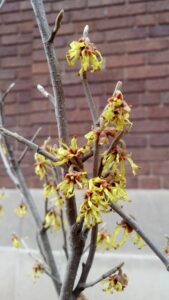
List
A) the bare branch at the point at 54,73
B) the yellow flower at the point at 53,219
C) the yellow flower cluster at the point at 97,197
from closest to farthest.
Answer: the yellow flower cluster at the point at 97,197 < the bare branch at the point at 54,73 < the yellow flower at the point at 53,219

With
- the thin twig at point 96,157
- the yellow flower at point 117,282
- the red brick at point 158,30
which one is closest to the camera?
the thin twig at point 96,157

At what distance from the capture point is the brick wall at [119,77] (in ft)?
12.2

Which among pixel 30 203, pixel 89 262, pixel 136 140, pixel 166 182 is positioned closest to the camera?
pixel 89 262

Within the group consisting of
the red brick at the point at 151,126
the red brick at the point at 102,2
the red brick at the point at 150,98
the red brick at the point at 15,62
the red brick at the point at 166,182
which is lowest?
the red brick at the point at 166,182

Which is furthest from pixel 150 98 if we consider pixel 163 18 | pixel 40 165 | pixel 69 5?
pixel 40 165

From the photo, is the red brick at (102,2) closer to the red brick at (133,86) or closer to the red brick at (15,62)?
the red brick at (133,86)

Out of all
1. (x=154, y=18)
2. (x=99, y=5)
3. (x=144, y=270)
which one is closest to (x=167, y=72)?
(x=154, y=18)

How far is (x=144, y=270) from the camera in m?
3.57

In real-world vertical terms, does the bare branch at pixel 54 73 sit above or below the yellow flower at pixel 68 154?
above

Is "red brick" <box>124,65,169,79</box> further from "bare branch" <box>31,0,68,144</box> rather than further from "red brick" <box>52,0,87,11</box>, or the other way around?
"bare branch" <box>31,0,68,144</box>

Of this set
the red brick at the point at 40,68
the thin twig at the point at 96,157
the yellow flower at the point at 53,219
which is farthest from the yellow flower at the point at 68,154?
the red brick at the point at 40,68

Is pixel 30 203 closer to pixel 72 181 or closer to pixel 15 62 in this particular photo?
pixel 72 181

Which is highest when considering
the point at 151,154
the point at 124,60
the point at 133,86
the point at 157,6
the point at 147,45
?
the point at 157,6

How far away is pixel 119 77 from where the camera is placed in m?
3.85
